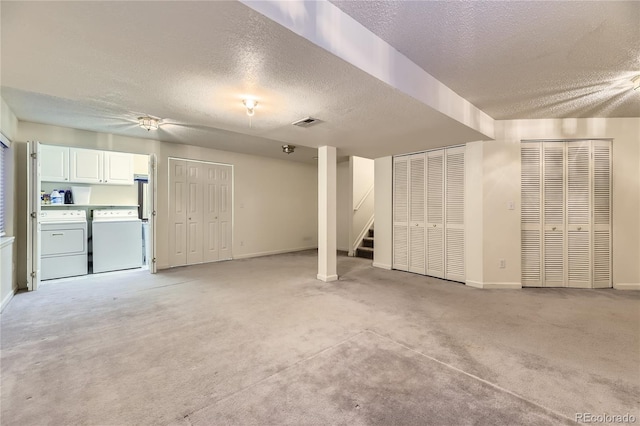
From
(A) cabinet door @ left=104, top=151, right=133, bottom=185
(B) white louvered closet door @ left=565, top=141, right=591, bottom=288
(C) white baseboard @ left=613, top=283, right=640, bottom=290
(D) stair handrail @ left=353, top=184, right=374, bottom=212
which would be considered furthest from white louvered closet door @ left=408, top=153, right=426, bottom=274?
(A) cabinet door @ left=104, top=151, right=133, bottom=185

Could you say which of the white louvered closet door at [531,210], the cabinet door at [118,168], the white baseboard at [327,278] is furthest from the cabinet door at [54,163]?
the white louvered closet door at [531,210]

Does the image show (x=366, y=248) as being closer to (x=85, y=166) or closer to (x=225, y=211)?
(x=225, y=211)

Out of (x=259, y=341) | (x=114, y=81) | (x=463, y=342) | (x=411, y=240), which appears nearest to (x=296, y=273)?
(x=411, y=240)

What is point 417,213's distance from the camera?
4.79 m

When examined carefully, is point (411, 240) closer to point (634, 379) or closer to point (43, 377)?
point (634, 379)

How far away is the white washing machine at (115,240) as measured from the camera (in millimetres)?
4672

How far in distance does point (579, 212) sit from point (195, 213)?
6465 mm

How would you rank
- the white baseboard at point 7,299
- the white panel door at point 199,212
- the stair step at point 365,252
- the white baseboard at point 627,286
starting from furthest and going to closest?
the stair step at point 365,252 < the white panel door at point 199,212 < the white baseboard at point 627,286 < the white baseboard at point 7,299

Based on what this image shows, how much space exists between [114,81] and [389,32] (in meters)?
2.13

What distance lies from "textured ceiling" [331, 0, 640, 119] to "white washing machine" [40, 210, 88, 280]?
518 centimetres

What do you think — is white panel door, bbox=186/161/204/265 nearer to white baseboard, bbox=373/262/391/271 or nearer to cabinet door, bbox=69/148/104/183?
cabinet door, bbox=69/148/104/183

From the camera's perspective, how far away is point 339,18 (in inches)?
67.9

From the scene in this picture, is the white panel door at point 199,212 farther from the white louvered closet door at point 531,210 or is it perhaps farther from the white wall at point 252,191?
the white louvered closet door at point 531,210

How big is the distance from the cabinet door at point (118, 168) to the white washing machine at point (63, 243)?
0.73 meters
